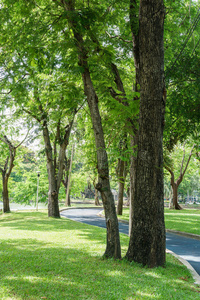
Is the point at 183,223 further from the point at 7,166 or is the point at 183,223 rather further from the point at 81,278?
the point at 7,166

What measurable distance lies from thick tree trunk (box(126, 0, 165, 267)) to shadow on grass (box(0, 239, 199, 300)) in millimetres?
505

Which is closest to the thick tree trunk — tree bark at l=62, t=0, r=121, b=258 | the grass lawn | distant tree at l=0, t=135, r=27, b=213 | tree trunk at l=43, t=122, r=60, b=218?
tree bark at l=62, t=0, r=121, b=258

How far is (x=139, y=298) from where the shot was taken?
4297 millimetres

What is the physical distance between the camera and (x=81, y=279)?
506 cm

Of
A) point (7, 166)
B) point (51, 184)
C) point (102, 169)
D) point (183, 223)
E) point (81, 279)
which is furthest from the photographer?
point (7, 166)

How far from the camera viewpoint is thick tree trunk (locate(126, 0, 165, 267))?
639cm

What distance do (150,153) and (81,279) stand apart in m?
3.06

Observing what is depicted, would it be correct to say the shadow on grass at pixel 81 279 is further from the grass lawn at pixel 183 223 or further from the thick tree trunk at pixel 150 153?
the grass lawn at pixel 183 223

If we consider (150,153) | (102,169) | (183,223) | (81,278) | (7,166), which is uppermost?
(7,166)

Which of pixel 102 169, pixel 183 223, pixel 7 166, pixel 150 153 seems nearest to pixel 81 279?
pixel 102 169

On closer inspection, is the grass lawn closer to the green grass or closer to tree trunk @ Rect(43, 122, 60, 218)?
tree trunk @ Rect(43, 122, 60, 218)

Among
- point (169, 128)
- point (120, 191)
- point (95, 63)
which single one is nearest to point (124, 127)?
point (95, 63)

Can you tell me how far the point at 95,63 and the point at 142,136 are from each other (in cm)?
244

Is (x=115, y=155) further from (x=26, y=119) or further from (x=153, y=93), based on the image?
(x=26, y=119)
